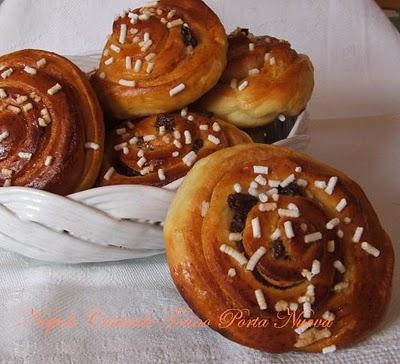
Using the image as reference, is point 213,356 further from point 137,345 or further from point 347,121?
point 347,121

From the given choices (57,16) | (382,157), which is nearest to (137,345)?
(382,157)

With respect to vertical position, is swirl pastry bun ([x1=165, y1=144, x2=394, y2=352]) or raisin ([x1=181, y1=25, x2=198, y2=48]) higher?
raisin ([x1=181, y1=25, x2=198, y2=48])

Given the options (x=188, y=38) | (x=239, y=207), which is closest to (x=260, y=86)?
(x=188, y=38)

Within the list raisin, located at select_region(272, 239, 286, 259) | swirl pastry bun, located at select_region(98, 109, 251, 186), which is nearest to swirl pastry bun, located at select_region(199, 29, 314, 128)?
swirl pastry bun, located at select_region(98, 109, 251, 186)

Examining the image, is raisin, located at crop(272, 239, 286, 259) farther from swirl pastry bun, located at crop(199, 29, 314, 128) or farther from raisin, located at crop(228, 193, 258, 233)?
swirl pastry bun, located at crop(199, 29, 314, 128)

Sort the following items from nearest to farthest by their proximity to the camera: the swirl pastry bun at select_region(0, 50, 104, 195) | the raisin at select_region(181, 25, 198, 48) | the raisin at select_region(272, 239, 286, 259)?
the raisin at select_region(272, 239, 286, 259) < the swirl pastry bun at select_region(0, 50, 104, 195) < the raisin at select_region(181, 25, 198, 48)

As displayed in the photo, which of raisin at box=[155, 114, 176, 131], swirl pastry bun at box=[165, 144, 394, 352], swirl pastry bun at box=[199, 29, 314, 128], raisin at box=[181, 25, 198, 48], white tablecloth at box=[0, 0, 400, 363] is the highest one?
raisin at box=[181, 25, 198, 48]
